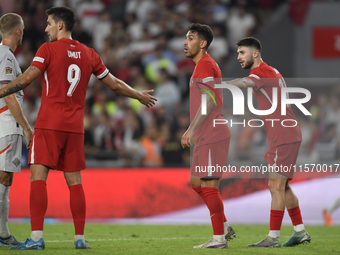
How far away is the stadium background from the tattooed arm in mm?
4567

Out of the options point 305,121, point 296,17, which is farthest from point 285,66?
point 305,121

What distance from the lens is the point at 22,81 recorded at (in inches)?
176

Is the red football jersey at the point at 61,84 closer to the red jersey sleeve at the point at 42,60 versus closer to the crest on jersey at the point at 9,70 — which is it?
the red jersey sleeve at the point at 42,60

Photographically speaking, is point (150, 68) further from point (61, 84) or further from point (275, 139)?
point (61, 84)

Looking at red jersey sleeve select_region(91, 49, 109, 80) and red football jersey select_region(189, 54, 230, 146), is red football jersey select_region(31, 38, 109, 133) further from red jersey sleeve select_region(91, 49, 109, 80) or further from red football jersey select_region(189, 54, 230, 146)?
red football jersey select_region(189, 54, 230, 146)

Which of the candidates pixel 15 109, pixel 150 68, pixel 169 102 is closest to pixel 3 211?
pixel 15 109

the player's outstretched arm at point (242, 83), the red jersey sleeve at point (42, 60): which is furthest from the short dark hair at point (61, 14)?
the player's outstretched arm at point (242, 83)

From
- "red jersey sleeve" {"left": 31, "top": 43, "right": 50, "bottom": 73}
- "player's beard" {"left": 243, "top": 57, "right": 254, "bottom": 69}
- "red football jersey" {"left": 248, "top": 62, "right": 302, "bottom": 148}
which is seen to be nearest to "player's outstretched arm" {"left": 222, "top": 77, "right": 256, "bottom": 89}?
"red football jersey" {"left": 248, "top": 62, "right": 302, "bottom": 148}

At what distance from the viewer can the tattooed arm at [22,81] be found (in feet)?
14.6

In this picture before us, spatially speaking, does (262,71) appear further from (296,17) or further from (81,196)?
(296,17)

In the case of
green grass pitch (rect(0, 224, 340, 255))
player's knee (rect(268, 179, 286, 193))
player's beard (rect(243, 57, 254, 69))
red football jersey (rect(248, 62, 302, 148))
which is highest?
player's beard (rect(243, 57, 254, 69))

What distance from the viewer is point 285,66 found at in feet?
38.6

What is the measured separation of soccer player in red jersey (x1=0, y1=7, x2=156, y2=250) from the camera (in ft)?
14.6

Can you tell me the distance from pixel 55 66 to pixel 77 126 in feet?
2.03
